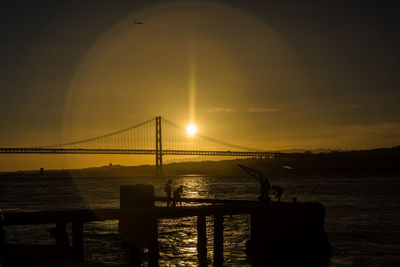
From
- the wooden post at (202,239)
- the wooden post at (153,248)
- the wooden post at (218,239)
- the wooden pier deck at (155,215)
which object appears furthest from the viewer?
the wooden post at (202,239)

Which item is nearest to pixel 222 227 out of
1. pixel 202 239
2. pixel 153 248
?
pixel 202 239

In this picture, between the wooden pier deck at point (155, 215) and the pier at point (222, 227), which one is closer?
the wooden pier deck at point (155, 215)

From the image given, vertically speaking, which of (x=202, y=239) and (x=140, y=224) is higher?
(x=140, y=224)

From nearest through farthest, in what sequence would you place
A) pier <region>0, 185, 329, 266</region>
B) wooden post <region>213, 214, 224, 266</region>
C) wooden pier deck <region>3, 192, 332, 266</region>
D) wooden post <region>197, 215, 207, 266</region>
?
wooden pier deck <region>3, 192, 332, 266</region>
pier <region>0, 185, 329, 266</region>
wooden post <region>213, 214, 224, 266</region>
wooden post <region>197, 215, 207, 266</region>

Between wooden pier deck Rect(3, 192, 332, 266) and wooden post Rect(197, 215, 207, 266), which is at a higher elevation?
wooden pier deck Rect(3, 192, 332, 266)

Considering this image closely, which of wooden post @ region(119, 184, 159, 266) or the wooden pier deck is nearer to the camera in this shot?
the wooden pier deck

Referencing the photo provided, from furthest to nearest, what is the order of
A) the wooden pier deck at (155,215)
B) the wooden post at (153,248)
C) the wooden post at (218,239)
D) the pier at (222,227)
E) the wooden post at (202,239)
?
the wooden post at (202,239) → the wooden post at (218,239) → the wooden post at (153,248) → the pier at (222,227) → the wooden pier deck at (155,215)

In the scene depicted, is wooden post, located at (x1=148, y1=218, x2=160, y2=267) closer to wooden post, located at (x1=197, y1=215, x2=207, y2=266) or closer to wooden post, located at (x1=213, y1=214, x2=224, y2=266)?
wooden post, located at (x1=197, y1=215, x2=207, y2=266)

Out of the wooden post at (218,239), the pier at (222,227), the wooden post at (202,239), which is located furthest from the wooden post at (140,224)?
the wooden post at (218,239)

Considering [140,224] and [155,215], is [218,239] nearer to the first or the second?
[140,224]

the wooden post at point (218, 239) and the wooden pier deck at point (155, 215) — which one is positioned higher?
the wooden pier deck at point (155, 215)

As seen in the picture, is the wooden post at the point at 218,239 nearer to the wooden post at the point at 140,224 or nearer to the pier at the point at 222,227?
the pier at the point at 222,227

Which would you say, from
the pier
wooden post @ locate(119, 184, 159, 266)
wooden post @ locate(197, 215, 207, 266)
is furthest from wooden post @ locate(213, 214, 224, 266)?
wooden post @ locate(119, 184, 159, 266)
